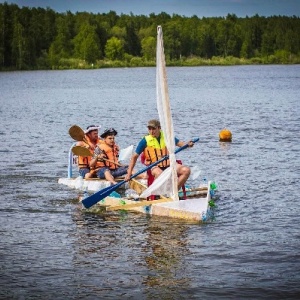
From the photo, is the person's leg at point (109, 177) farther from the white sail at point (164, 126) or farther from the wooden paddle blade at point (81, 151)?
the white sail at point (164, 126)

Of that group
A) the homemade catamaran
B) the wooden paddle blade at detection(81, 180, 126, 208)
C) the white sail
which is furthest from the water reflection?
the wooden paddle blade at detection(81, 180, 126, 208)

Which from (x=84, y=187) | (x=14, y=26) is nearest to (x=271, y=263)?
(x=84, y=187)

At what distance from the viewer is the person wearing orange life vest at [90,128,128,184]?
19.6 metres

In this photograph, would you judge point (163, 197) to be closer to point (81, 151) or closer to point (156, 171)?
point (156, 171)

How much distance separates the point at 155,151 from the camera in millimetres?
17391

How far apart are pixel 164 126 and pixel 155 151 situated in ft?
3.40

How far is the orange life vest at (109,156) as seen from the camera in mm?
19703

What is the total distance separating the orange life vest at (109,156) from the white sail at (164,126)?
2713 mm

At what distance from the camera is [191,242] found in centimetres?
1515

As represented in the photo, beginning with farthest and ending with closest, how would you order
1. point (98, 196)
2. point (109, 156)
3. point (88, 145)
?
point (88, 145) < point (109, 156) < point (98, 196)

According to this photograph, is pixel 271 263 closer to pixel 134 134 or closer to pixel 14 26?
pixel 134 134

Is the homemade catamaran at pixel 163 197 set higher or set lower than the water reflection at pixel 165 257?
higher

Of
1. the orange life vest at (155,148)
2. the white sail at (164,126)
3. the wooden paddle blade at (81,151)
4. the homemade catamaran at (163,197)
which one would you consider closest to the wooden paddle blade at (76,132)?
the wooden paddle blade at (81,151)

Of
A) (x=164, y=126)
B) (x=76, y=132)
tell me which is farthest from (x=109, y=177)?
(x=164, y=126)
